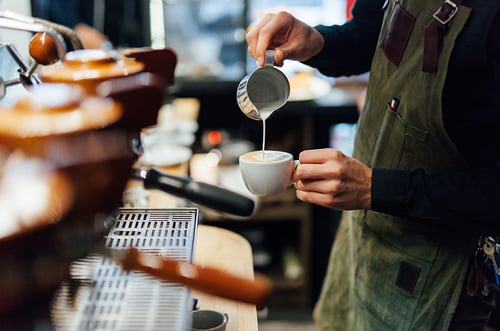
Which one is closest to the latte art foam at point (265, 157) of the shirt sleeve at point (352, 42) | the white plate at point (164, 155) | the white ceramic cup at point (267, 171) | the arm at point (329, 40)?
the white ceramic cup at point (267, 171)

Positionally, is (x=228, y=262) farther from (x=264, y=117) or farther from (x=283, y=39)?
(x=283, y=39)

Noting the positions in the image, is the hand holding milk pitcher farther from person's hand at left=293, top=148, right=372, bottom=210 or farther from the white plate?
the white plate

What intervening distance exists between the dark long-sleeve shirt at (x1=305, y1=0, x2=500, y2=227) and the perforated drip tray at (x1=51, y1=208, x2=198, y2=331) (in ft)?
1.61

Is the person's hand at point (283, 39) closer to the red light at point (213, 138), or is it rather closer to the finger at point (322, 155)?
the finger at point (322, 155)

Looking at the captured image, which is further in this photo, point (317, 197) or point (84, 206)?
point (317, 197)

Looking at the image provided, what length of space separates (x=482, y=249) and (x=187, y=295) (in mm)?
838

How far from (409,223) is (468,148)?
236 millimetres

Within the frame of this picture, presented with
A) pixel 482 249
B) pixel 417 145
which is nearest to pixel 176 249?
pixel 417 145

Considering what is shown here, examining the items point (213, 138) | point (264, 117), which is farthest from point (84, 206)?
point (213, 138)

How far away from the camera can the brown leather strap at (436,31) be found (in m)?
1.26

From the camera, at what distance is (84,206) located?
27.2 inches

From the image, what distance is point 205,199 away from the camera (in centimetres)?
93

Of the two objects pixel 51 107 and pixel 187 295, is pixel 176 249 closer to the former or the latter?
pixel 187 295

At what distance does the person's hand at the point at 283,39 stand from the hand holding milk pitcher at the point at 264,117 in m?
0.04
